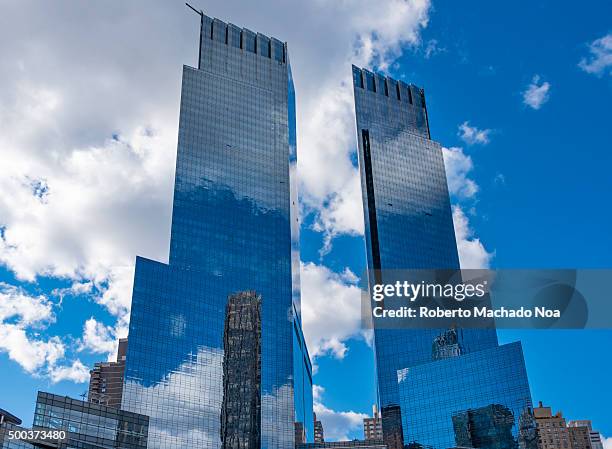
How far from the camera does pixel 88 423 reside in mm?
101375

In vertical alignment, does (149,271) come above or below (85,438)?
above

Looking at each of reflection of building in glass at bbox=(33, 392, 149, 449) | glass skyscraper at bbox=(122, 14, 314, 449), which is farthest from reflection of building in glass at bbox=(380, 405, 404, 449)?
reflection of building in glass at bbox=(33, 392, 149, 449)

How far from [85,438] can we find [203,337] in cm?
6725

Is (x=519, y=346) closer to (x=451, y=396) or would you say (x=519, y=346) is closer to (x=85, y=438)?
(x=451, y=396)

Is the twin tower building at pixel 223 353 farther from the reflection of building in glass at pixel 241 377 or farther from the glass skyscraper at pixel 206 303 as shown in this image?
the reflection of building in glass at pixel 241 377

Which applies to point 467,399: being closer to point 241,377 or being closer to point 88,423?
point 241,377

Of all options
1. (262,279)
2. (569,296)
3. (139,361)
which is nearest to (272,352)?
(262,279)

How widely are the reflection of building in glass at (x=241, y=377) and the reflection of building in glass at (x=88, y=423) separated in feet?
54.9

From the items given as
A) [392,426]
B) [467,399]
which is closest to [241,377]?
[467,399]

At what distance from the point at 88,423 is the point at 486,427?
330ft

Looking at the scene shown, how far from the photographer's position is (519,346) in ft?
563

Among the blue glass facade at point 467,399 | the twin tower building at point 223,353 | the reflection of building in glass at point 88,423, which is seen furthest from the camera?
the blue glass facade at point 467,399

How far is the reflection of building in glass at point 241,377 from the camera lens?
320 feet

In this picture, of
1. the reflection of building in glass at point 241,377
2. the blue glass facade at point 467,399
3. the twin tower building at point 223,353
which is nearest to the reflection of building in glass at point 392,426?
the twin tower building at point 223,353
